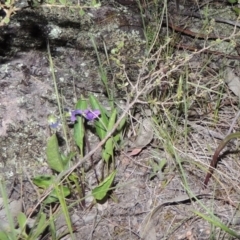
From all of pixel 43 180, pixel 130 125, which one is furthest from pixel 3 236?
pixel 130 125

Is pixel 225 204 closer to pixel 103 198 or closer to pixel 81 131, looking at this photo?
pixel 103 198

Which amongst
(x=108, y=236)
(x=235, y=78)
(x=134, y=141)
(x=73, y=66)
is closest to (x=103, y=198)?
(x=108, y=236)

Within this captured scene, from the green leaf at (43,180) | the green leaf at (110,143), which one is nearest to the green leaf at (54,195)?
the green leaf at (43,180)

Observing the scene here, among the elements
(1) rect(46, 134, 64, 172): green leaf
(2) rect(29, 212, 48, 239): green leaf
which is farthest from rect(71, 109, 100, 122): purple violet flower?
(2) rect(29, 212, 48, 239): green leaf

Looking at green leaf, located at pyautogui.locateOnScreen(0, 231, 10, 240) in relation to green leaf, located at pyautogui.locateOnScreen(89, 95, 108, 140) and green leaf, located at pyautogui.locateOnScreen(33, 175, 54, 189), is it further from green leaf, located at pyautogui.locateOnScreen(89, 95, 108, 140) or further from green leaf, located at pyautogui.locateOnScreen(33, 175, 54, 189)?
green leaf, located at pyautogui.locateOnScreen(89, 95, 108, 140)

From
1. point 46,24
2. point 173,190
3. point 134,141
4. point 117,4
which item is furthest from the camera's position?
point 117,4

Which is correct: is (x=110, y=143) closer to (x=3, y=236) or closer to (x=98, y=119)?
(x=98, y=119)
